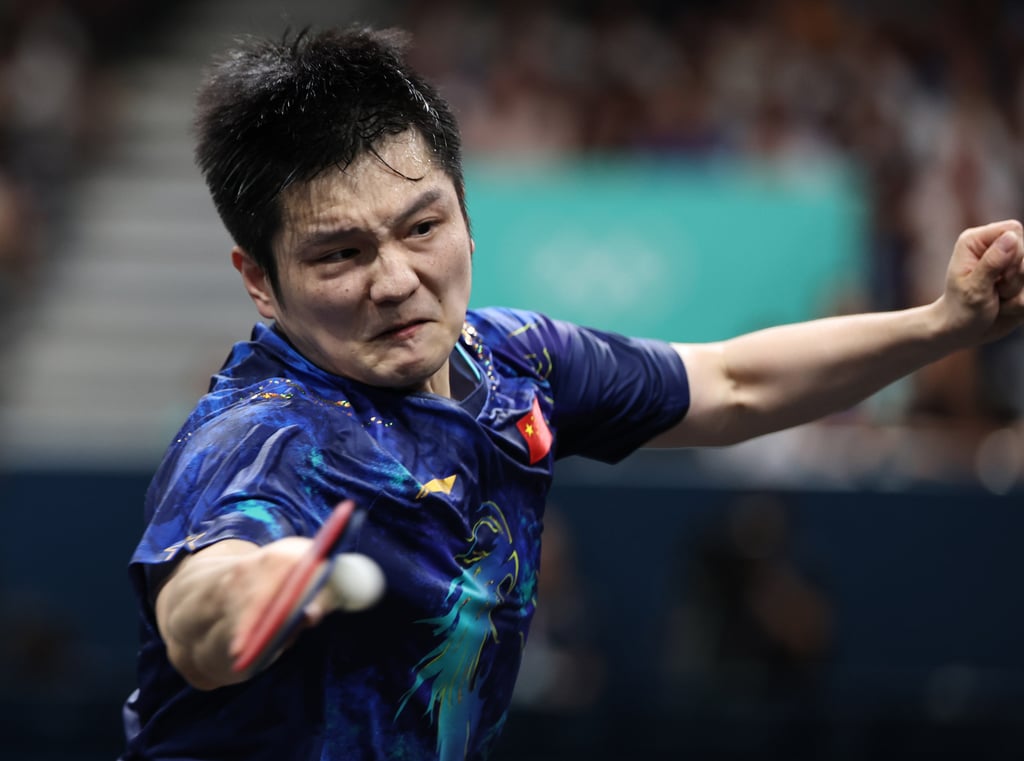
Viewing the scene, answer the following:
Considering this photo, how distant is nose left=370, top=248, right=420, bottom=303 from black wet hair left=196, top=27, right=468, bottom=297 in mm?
142

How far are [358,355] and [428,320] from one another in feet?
Answer: 0.37

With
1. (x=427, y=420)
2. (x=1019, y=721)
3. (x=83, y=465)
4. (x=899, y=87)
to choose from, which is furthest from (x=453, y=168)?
(x=899, y=87)

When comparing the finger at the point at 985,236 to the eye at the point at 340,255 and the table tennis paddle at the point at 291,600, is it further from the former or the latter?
the table tennis paddle at the point at 291,600

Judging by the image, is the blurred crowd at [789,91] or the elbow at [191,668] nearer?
the elbow at [191,668]

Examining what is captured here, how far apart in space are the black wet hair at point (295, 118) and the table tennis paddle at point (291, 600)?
Answer: 25.8 inches

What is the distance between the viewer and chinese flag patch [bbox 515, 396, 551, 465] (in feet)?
7.59

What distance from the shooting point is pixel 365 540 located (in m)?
2.01

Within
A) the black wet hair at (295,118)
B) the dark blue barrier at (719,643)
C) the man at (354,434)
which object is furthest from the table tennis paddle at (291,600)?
the dark blue barrier at (719,643)

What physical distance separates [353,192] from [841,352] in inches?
40.8

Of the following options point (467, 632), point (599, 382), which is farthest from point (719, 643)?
point (467, 632)

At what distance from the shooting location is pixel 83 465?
677cm

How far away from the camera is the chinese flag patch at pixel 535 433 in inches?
91.1

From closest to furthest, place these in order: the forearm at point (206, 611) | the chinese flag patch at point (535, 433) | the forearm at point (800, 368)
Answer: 1. the forearm at point (206, 611)
2. the chinese flag patch at point (535, 433)
3. the forearm at point (800, 368)

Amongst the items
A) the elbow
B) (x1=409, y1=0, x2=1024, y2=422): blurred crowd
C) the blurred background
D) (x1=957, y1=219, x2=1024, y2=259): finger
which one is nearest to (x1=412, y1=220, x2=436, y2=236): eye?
the elbow
